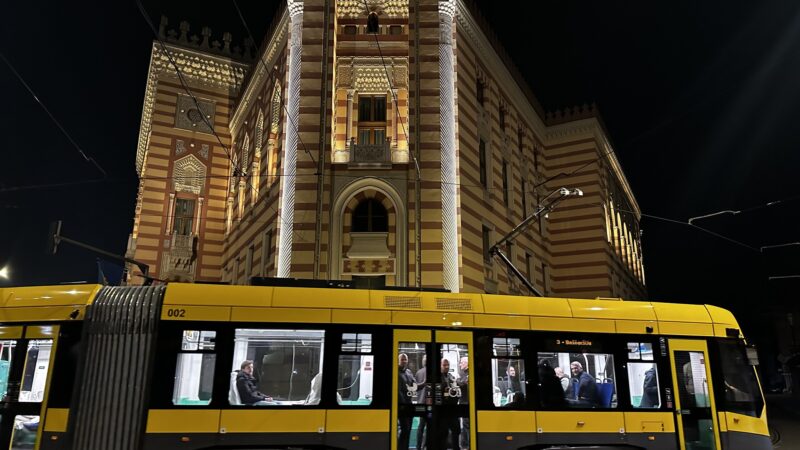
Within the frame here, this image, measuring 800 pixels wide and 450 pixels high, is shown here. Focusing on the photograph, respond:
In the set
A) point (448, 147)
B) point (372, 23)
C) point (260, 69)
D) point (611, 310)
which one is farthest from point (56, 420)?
point (260, 69)

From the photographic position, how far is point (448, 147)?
17.6 m

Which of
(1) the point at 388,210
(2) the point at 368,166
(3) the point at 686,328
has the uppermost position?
→ (2) the point at 368,166

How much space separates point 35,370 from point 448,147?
1284 centimetres

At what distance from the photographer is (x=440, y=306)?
846 cm

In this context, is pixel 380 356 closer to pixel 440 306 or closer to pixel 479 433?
pixel 440 306

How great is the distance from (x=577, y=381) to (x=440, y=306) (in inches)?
100

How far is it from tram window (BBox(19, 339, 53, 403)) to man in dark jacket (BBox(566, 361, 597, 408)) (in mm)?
7824

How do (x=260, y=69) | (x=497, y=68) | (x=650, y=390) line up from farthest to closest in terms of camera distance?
(x=260, y=69), (x=497, y=68), (x=650, y=390)

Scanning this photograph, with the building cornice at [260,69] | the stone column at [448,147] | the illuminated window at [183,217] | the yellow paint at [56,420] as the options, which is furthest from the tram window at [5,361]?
the illuminated window at [183,217]

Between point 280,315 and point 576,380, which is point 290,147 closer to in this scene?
point 280,315

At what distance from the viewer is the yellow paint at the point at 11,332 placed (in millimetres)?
7879

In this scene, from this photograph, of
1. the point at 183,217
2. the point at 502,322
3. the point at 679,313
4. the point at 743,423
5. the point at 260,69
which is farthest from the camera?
the point at 183,217

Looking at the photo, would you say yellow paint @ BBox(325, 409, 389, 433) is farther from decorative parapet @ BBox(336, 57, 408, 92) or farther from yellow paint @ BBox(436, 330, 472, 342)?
decorative parapet @ BBox(336, 57, 408, 92)

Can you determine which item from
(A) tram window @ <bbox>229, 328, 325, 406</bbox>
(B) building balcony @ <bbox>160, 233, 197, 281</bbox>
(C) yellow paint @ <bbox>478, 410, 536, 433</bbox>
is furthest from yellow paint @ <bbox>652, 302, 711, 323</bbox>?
(B) building balcony @ <bbox>160, 233, 197, 281</bbox>
